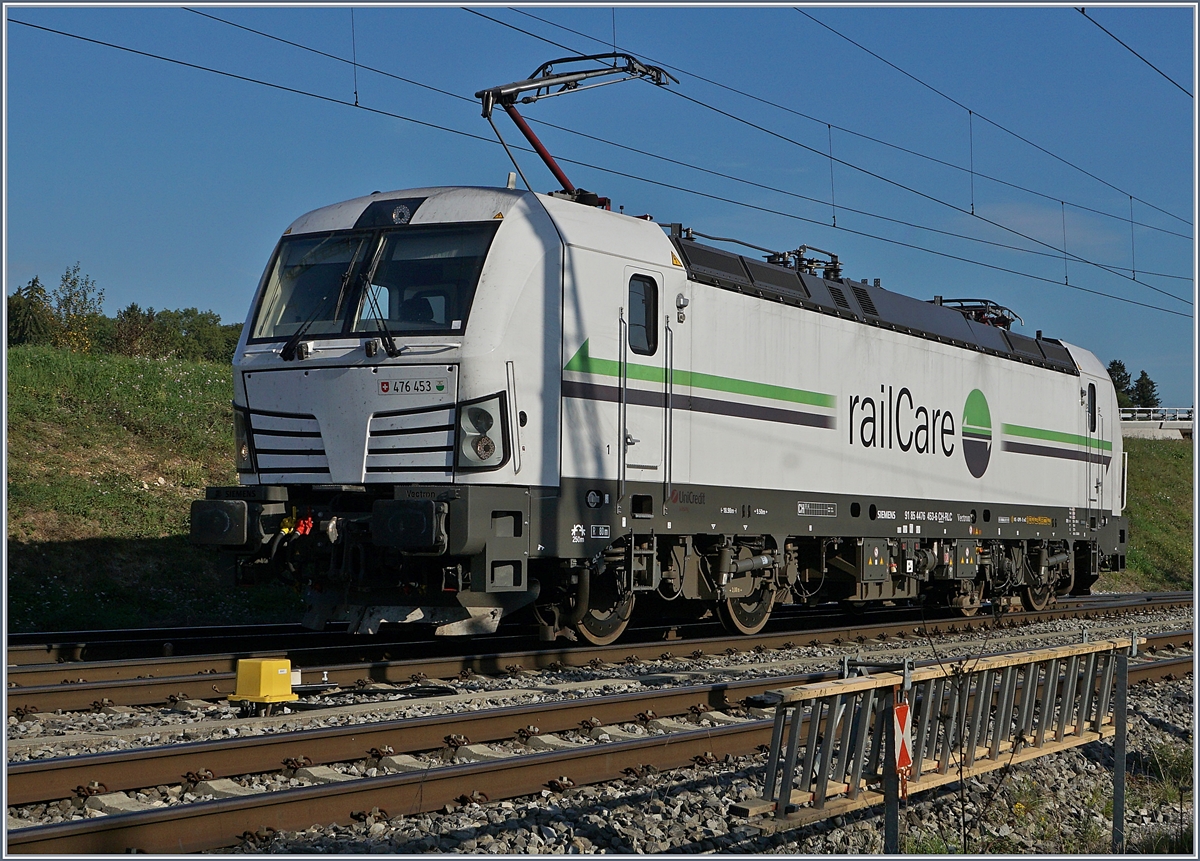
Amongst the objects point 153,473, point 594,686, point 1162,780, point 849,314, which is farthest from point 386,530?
point 153,473

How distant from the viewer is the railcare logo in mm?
16578

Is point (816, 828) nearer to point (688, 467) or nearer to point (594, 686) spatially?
point (594, 686)

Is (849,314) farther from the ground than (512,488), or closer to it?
farther from the ground

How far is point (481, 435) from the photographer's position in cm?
975

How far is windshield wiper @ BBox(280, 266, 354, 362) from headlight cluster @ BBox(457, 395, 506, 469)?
1681mm

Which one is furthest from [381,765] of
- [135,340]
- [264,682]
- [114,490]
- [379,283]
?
[135,340]

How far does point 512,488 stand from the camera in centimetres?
988

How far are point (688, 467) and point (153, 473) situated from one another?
35.8ft

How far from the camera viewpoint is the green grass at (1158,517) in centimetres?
3338

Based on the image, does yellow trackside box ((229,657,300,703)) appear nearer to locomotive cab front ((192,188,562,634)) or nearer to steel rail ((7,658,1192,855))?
locomotive cab front ((192,188,562,634))

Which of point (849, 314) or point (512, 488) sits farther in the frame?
point (849, 314)

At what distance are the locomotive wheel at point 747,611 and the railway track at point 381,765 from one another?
A: 14.5 ft

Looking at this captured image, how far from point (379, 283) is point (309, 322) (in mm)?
730

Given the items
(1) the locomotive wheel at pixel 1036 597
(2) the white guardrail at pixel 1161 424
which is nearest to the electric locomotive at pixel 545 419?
(1) the locomotive wheel at pixel 1036 597
